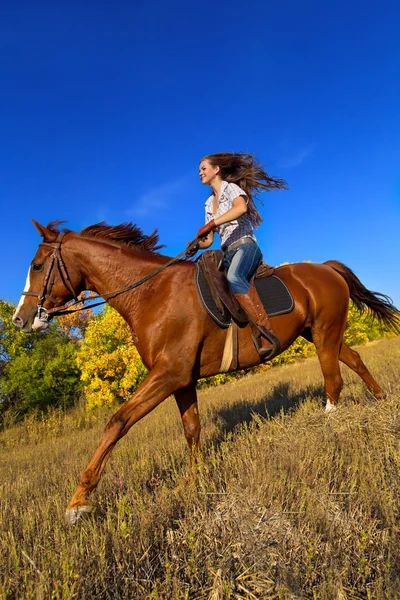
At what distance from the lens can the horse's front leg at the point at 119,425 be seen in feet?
9.57

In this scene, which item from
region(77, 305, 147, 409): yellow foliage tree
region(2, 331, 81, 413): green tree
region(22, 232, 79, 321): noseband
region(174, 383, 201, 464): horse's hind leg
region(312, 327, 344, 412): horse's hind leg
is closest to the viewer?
region(22, 232, 79, 321): noseband

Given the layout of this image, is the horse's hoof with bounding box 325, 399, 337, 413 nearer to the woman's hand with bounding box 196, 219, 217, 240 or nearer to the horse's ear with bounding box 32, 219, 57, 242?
the woman's hand with bounding box 196, 219, 217, 240

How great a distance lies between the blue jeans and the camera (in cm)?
414

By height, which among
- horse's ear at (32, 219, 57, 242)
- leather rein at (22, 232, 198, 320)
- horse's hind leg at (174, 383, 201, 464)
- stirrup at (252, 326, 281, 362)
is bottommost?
horse's hind leg at (174, 383, 201, 464)

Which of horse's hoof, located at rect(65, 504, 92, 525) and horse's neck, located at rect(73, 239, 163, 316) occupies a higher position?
horse's neck, located at rect(73, 239, 163, 316)

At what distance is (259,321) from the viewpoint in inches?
162

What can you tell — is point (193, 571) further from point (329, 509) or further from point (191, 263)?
point (191, 263)

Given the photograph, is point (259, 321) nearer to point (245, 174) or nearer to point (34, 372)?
point (245, 174)

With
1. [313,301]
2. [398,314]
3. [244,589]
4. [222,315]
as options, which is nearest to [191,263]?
[222,315]

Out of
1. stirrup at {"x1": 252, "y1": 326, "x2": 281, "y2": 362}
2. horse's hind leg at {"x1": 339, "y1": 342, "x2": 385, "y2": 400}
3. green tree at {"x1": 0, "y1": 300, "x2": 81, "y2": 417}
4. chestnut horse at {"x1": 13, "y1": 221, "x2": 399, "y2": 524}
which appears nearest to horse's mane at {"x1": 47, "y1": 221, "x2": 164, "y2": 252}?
chestnut horse at {"x1": 13, "y1": 221, "x2": 399, "y2": 524}

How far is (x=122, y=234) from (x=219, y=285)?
5.07ft

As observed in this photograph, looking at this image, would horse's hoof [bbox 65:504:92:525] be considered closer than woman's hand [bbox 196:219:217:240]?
Yes

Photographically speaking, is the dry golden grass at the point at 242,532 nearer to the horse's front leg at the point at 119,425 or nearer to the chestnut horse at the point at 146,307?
the horse's front leg at the point at 119,425

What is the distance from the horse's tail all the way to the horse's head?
14.7 feet
